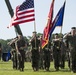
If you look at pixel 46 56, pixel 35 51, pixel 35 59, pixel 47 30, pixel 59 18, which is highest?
pixel 59 18

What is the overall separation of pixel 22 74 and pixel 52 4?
16.8ft

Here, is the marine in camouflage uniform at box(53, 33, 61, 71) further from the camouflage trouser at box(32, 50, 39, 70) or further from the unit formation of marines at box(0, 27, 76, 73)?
the camouflage trouser at box(32, 50, 39, 70)

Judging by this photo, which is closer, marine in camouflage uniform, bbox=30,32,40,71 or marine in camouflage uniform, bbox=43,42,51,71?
marine in camouflage uniform, bbox=30,32,40,71

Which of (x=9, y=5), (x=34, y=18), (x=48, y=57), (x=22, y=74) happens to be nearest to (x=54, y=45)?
(x=48, y=57)

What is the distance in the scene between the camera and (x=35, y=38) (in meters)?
21.7

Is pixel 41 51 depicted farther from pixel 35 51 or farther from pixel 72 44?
pixel 72 44

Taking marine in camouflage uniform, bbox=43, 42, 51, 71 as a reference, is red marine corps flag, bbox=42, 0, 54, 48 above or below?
above

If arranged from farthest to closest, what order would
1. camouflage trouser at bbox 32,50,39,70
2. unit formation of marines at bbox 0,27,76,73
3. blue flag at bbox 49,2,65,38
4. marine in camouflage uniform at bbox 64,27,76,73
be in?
camouflage trouser at bbox 32,50,39,70, blue flag at bbox 49,2,65,38, unit formation of marines at bbox 0,27,76,73, marine in camouflage uniform at bbox 64,27,76,73

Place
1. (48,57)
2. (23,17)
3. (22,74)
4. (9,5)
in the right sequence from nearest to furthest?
(22,74) → (23,17) → (48,57) → (9,5)

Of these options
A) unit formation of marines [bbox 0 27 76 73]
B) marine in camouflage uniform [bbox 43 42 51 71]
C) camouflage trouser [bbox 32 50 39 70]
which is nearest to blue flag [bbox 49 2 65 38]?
unit formation of marines [bbox 0 27 76 73]

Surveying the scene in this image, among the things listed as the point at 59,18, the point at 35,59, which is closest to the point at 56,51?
the point at 35,59

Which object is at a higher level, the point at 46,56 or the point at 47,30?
the point at 47,30

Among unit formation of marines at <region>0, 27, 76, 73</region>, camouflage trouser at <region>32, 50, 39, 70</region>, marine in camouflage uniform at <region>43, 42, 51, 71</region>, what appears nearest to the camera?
unit formation of marines at <region>0, 27, 76, 73</region>

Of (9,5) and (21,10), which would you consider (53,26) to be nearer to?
(21,10)
